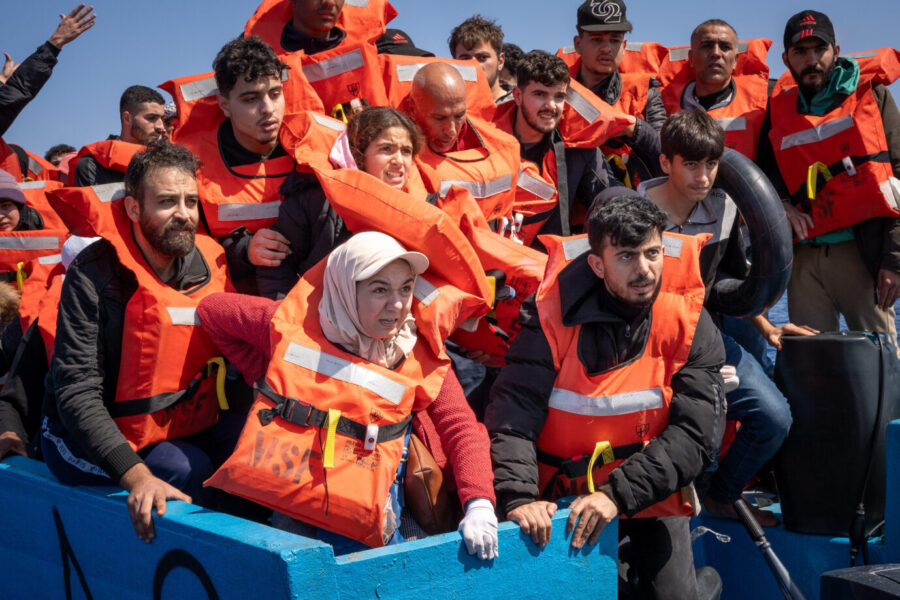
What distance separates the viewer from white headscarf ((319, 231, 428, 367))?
9.43 ft

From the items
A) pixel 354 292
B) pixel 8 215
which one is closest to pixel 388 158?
pixel 354 292

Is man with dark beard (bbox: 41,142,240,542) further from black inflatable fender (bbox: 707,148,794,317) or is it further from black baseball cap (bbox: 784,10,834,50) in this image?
black baseball cap (bbox: 784,10,834,50)

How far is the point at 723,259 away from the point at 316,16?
8.07 ft

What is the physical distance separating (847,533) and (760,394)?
706 millimetres

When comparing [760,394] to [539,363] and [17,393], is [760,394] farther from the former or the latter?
[17,393]

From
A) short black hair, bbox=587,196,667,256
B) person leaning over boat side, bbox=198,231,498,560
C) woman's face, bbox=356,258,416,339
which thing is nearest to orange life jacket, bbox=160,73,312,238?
person leaning over boat side, bbox=198,231,498,560

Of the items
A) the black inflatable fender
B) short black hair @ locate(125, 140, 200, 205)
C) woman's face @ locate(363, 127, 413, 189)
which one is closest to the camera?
Result: short black hair @ locate(125, 140, 200, 205)

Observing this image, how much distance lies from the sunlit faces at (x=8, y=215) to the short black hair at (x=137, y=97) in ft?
2.87

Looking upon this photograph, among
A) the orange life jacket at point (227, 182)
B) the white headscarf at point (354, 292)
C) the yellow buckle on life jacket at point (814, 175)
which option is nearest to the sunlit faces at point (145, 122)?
the orange life jacket at point (227, 182)

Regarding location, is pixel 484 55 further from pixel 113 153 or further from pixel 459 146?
pixel 113 153

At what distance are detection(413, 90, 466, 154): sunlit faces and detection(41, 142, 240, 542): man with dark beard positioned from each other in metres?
1.15

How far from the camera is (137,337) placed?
315cm

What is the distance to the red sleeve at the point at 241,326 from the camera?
305cm

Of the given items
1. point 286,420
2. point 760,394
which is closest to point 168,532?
point 286,420
